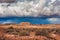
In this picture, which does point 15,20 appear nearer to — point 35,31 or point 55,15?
point 35,31

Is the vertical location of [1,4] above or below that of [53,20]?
above

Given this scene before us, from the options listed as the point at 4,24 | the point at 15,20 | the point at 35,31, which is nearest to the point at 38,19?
the point at 35,31

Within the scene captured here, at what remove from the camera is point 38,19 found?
361cm

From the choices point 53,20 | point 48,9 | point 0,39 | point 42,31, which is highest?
point 48,9

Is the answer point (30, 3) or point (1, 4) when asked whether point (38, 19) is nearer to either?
point (30, 3)

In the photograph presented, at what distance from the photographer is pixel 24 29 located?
11.7ft

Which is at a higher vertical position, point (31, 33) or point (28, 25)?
point (28, 25)

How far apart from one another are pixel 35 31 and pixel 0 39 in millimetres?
766

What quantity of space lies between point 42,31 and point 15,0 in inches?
35.0

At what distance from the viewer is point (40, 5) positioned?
3.61 metres

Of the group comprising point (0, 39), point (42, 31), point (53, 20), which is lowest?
point (0, 39)

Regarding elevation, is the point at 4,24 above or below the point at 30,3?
below

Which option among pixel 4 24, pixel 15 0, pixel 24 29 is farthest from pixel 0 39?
pixel 15 0

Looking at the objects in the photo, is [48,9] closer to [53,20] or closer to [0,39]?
[53,20]
